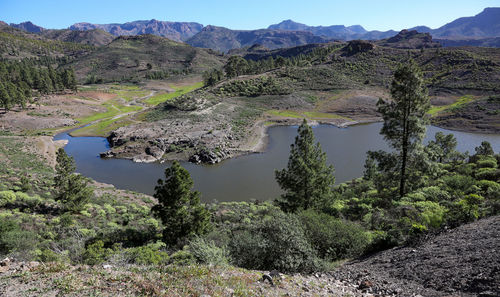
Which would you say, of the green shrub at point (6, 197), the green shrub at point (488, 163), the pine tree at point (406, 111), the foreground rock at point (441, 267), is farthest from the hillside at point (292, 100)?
the foreground rock at point (441, 267)

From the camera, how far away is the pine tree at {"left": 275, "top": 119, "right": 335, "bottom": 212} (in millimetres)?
21312

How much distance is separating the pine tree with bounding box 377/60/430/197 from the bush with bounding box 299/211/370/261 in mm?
9212

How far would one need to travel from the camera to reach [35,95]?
94.6 metres

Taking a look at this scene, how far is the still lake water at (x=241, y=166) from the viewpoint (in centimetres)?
3960

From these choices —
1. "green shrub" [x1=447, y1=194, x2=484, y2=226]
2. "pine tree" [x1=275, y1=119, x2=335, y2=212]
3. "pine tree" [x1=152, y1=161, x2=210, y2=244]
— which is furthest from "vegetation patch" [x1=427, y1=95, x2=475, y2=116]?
"pine tree" [x1=152, y1=161, x2=210, y2=244]

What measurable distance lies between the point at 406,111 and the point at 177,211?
18.5 metres

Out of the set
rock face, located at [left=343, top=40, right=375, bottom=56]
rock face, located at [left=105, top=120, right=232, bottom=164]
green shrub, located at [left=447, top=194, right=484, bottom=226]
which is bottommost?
rock face, located at [left=105, top=120, right=232, bottom=164]

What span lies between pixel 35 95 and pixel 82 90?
2220 cm

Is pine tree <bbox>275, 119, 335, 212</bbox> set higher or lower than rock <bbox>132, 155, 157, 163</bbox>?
higher

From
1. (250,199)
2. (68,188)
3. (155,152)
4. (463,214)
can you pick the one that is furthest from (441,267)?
(155,152)

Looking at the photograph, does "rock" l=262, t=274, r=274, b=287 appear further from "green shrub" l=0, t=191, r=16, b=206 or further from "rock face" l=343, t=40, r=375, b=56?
"rock face" l=343, t=40, r=375, b=56

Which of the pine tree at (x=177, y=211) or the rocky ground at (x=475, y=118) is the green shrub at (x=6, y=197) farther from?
the rocky ground at (x=475, y=118)

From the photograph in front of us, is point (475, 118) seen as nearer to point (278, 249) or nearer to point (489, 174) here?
point (489, 174)

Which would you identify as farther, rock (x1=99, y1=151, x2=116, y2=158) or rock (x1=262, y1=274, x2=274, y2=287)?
rock (x1=99, y1=151, x2=116, y2=158)
